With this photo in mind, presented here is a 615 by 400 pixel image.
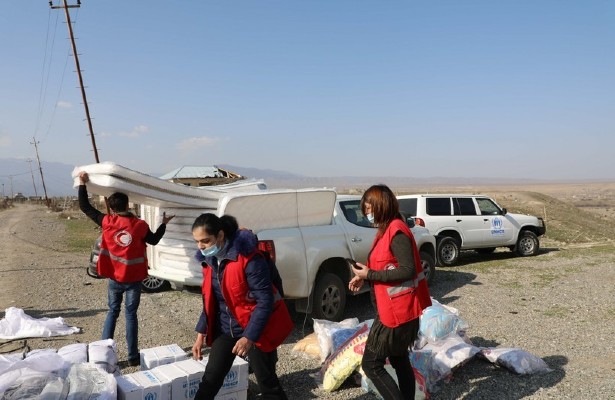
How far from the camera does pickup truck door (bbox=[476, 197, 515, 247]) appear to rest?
12.8 metres

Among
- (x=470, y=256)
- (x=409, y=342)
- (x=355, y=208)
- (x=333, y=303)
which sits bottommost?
(x=470, y=256)

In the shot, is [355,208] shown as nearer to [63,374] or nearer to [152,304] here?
[152,304]

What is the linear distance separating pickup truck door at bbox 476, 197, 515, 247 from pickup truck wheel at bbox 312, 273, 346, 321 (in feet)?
25.2

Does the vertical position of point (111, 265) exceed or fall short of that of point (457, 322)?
it exceeds it

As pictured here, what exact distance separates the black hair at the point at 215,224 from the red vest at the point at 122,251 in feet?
6.88

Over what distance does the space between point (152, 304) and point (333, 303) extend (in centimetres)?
331

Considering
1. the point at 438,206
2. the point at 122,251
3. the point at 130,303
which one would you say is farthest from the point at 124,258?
the point at 438,206

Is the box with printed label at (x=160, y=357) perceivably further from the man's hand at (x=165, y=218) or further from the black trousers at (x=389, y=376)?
the man's hand at (x=165, y=218)

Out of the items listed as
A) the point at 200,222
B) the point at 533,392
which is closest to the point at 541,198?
the point at 533,392

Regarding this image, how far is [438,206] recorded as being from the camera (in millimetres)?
12352

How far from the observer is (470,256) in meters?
14.0

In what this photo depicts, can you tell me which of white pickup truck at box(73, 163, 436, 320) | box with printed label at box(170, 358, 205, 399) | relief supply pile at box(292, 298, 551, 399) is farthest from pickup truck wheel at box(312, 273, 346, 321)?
box with printed label at box(170, 358, 205, 399)

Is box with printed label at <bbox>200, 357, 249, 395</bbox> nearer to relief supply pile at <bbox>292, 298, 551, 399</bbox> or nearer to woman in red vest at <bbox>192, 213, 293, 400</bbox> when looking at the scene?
woman in red vest at <bbox>192, 213, 293, 400</bbox>

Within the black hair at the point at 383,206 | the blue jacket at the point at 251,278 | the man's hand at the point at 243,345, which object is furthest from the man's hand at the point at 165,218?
the black hair at the point at 383,206
